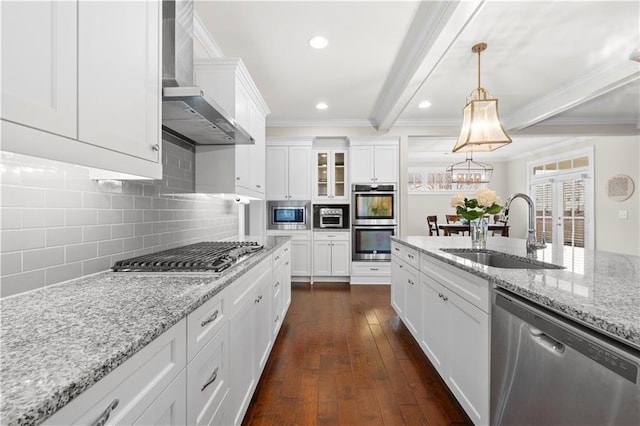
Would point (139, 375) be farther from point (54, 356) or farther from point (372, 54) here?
point (372, 54)

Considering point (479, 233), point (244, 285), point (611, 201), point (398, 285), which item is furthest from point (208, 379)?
point (611, 201)

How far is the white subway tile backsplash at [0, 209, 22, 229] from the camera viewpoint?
0.98 metres

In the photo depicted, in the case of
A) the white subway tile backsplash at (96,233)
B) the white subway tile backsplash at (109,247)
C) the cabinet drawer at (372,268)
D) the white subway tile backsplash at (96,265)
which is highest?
the white subway tile backsplash at (96,233)

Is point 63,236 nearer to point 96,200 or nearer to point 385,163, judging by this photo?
point 96,200

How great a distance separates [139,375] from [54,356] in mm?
176

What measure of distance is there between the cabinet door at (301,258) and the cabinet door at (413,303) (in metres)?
2.41

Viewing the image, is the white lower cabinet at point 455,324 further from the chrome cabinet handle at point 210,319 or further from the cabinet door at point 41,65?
the cabinet door at point 41,65

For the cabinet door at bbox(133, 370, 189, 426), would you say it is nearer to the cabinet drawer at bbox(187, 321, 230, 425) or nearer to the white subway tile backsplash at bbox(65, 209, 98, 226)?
the cabinet drawer at bbox(187, 321, 230, 425)

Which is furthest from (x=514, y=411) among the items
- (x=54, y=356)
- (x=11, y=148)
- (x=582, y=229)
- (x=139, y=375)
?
(x=582, y=229)

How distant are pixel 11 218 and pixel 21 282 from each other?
0.22m

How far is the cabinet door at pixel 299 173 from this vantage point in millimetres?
4980

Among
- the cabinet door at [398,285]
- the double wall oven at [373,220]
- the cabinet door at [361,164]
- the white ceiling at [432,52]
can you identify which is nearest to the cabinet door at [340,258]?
the double wall oven at [373,220]

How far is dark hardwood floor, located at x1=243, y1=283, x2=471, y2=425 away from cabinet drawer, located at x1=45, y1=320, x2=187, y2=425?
1.10 m

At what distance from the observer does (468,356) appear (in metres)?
1.54
